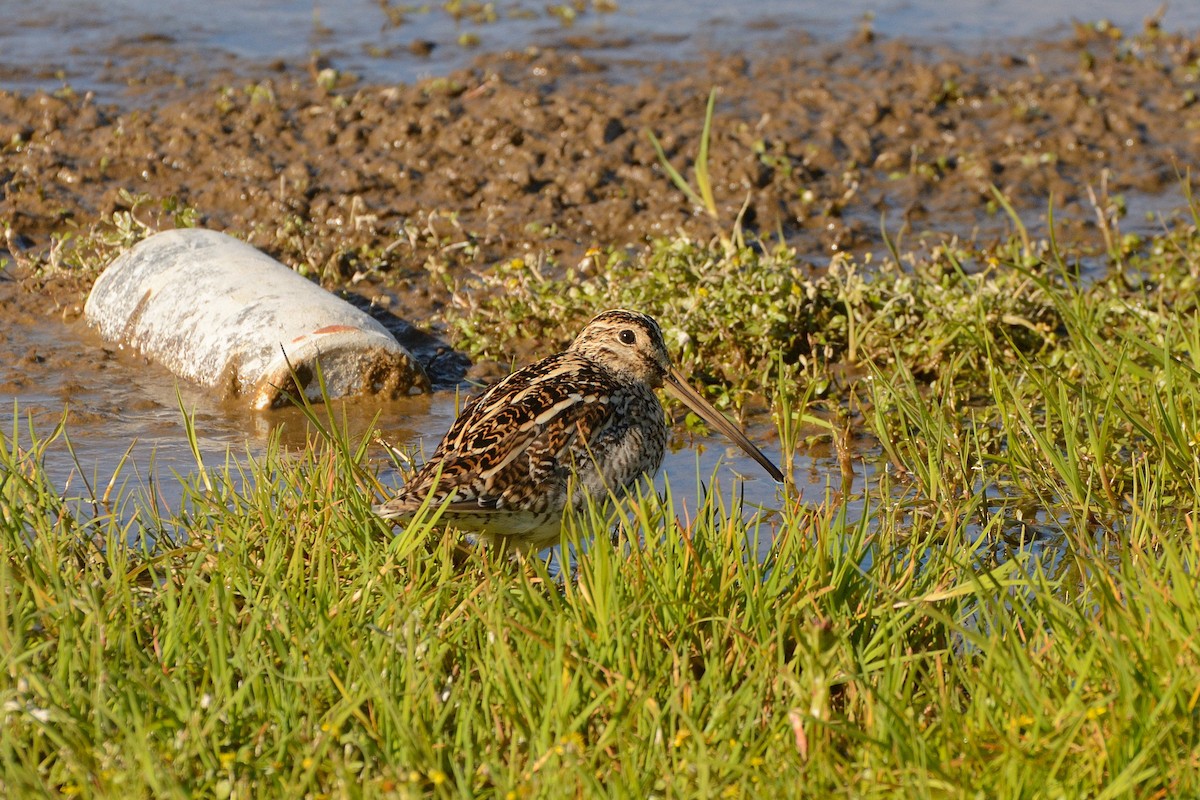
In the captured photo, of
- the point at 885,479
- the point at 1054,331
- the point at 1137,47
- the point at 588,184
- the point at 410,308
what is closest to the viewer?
the point at 885,479

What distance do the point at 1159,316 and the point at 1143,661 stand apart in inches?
126

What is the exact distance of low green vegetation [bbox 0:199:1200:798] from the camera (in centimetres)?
315

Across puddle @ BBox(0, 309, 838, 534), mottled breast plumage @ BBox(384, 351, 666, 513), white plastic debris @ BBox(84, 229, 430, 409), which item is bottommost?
puddle @ BBox(0, 309, 838, 534)

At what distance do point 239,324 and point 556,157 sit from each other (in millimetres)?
2993

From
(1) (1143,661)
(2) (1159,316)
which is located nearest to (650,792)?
(1) (1143,661)

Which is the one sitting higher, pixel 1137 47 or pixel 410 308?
pixel 1137 47

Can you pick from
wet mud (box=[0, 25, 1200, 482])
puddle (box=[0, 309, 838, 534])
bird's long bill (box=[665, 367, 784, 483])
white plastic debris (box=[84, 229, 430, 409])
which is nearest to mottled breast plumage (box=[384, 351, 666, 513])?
bird's long bill (box=[665, 367, 784, 483])

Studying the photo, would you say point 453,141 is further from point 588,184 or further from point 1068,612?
point 1068,612

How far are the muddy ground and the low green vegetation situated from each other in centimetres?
326

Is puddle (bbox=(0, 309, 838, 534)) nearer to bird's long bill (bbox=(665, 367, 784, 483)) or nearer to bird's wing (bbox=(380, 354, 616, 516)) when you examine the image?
bird's long bill (bbox=(665, 367, 784, 483))

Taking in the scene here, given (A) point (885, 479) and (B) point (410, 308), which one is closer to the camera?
(A) point (885, 479)

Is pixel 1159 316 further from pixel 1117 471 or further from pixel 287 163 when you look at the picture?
pixel 287 163

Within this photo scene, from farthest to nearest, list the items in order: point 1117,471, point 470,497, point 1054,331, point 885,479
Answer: point 1054,331, point 1117,471, point 885,479, point 470,497

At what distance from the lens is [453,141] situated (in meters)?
9.15
